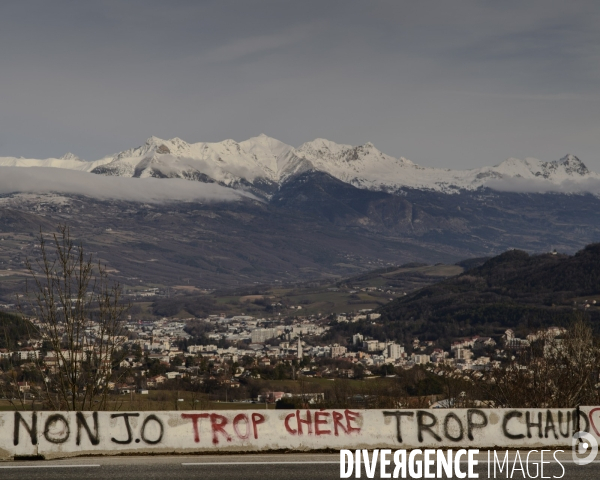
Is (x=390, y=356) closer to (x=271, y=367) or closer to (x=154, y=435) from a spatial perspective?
(x=271, y=367)

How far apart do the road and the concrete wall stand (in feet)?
1.23

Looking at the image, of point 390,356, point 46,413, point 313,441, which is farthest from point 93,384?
point 390,356

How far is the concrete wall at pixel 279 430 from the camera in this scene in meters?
19.0

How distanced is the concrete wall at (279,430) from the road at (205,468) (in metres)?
0.37

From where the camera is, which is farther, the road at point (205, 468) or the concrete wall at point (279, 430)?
the concrete wall at point (279, 430)

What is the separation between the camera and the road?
681 inches

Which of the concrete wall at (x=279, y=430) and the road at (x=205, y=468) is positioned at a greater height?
the concrete wall at (x=279, y=430)

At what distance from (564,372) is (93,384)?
2413 cm

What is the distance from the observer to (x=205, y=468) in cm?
1808

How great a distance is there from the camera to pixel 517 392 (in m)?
36.3

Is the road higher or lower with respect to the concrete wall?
lower

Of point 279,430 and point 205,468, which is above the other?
point 279,430

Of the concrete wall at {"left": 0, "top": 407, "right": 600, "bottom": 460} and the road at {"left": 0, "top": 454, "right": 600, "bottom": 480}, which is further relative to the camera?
the concrete wall at {"left": 0, "top": 407, "right": 600, "bottom": 460}

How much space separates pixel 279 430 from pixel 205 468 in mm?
2336
